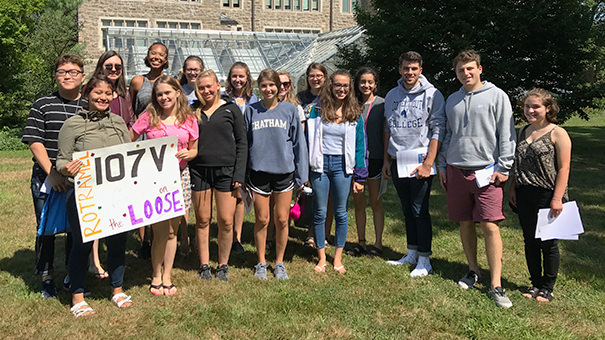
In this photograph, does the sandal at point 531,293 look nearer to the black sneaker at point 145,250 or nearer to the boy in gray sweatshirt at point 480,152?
the boy in gray sweatshirt at point 480,152

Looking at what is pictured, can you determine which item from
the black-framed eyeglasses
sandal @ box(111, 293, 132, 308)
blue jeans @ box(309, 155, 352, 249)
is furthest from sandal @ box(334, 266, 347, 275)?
the black-framed eyeglasses

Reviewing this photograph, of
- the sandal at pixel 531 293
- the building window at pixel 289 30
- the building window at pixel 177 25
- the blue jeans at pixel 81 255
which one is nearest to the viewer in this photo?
the blue jeans at pixel 81 255

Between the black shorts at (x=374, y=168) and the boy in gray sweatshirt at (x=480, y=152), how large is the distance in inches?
39.8

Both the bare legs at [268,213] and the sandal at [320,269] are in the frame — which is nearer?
the bare legs at [268,213]

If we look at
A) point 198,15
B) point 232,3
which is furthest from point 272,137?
point 232,3

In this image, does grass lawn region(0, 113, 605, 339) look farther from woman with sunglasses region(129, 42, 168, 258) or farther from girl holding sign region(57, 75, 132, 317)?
woman with sunglasses region(129, 42, 168, 258)

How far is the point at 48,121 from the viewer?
394 centimetres

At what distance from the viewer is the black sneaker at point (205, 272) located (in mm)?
4691

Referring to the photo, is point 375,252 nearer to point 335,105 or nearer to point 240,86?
point 335,105

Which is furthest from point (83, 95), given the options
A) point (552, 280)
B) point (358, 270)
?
point (552, 280)

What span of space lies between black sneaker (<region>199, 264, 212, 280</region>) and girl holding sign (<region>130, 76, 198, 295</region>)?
1.35 feet

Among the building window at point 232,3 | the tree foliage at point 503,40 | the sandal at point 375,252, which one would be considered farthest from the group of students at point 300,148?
the building window at point 232,3

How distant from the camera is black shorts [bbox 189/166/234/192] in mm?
4383

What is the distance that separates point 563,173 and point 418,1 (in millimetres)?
9665
